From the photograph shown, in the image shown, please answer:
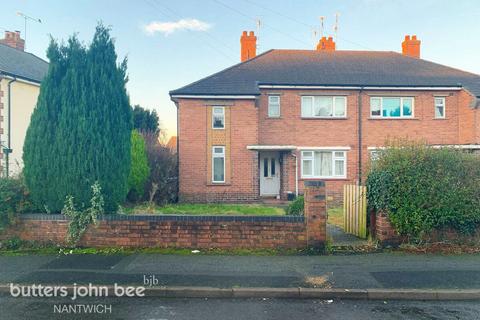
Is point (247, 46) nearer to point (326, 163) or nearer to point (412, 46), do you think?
point (326, 163)

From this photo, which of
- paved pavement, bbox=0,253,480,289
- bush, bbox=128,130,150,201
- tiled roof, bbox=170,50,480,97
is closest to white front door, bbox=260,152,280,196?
tiled roof, bbox=170,50,480,97

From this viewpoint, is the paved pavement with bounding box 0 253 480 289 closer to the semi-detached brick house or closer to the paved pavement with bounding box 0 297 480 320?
the paved pavement with bounding box 0 297 480 320

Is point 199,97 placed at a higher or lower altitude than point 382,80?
lower

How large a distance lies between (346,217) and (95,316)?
663cm

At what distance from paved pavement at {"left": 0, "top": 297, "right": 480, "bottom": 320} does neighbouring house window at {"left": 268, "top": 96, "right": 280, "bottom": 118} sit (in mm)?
12623

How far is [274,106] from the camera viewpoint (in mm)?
16828

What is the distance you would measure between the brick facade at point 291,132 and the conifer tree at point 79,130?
26.0ft

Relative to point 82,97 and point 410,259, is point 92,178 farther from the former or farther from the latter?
point 410,259

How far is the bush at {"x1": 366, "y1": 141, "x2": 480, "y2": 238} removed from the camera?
7.12 meters

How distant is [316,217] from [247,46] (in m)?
16.9

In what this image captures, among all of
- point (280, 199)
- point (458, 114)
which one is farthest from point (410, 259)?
point (458, 114)

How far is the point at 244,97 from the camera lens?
1565 centimetres

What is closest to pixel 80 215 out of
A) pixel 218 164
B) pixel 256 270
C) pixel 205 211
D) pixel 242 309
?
pixel 256 270

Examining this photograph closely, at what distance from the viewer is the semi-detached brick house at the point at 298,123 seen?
15.7 metres
